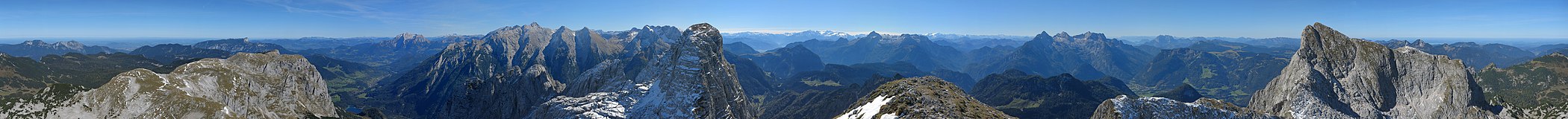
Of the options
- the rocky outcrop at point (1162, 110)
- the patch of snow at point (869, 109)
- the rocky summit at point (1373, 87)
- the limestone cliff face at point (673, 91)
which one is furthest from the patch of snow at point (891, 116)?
the rocky summit at point (1373, 87)

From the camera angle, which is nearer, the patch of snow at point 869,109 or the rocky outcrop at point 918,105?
the rocky outcrop at point 918,105

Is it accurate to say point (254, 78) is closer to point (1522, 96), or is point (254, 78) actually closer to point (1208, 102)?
point (1208, 102)

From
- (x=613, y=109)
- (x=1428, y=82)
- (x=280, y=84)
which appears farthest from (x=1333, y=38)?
(x=280, y=84)

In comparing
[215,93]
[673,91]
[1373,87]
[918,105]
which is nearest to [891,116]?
[918,105]

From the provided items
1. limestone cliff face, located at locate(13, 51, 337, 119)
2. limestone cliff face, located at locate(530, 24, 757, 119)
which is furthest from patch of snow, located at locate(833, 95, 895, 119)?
limestone cliff face, located at locate(13, 51, 337, 119)

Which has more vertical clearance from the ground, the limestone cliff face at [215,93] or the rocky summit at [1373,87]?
the rocky summit at [1373,87]

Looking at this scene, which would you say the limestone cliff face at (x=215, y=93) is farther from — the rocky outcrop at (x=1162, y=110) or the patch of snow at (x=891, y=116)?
the rocky outcrop at (x=1162, y=110)

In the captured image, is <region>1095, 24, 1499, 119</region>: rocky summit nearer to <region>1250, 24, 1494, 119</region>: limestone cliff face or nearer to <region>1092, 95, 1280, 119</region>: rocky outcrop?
<region>1250, 24, 1494, 119</region>: limestone cliff face

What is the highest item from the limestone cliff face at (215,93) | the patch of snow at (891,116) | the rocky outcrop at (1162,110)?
the patch of snow at (891,116)
